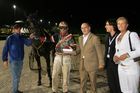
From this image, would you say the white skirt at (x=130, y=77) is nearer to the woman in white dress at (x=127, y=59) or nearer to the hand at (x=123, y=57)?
the woman in white dress at (x=127, y=59)

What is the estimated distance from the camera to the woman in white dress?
5.53 metres

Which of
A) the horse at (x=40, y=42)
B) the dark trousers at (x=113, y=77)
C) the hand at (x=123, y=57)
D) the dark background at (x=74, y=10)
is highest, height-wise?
the dark background at (x=74, y=10)

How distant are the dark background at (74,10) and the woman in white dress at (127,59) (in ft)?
265

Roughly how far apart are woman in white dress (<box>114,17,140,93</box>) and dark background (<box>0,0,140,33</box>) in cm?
8085

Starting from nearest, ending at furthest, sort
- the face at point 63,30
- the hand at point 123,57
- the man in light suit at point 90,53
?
the hand at point 123,57, the man in light suit at point 90,53, the face at point 63,30

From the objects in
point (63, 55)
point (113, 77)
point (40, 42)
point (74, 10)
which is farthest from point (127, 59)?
point (74, 10)

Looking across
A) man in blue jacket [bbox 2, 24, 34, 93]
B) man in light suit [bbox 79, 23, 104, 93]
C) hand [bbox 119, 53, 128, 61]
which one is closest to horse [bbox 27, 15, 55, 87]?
man in blue jacket [bbox 2, 24, 34, 93]

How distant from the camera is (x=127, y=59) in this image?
5.55m

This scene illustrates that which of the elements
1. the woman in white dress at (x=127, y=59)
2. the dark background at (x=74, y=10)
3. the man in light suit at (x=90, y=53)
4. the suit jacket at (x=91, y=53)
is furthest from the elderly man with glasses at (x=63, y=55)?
the dark background at (x=74, y=10)

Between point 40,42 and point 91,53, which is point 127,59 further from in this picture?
point 40,42

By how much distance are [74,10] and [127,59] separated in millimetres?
107825

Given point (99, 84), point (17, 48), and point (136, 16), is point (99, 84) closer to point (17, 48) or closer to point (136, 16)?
point (17, 48)

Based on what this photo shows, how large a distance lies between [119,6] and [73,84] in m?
92.0

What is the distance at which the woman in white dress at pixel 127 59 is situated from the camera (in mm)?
5525
